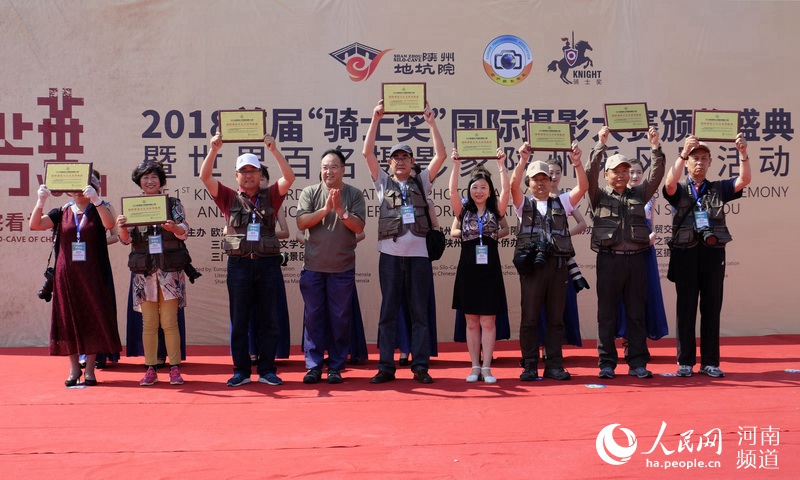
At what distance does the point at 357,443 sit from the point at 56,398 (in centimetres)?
224

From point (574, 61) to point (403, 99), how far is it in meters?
2.55

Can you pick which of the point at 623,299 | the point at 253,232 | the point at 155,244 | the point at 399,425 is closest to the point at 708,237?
the point at 623,299

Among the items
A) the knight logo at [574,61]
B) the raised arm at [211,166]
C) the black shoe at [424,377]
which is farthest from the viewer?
the knight logo at [574,61]

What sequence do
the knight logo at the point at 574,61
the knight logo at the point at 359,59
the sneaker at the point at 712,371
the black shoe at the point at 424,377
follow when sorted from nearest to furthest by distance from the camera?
the black shoe at the point at 424,377 < the sneaker at the point at 712,371 < the knight logo at the point at 359,59 < the knight logo at the point at 574,61

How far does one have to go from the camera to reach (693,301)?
17.0 ft

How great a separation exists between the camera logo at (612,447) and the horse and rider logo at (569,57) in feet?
13.5

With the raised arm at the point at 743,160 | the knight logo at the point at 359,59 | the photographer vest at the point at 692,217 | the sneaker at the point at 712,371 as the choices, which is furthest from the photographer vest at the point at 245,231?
the raised arm at the point at 743,160

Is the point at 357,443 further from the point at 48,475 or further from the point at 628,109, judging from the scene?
the point at 628,109

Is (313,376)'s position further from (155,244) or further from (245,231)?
(155,244)

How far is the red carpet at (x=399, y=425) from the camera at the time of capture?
3.21 meters

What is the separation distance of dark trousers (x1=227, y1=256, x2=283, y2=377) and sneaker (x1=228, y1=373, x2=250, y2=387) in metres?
0.03

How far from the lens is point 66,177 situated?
16.4 feet

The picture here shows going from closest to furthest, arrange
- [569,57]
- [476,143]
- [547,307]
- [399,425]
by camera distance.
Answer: [399,425]
[476,143]
[547,307]
[569,57]

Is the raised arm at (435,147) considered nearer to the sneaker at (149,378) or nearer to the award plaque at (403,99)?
the award plaque at (403,99)
